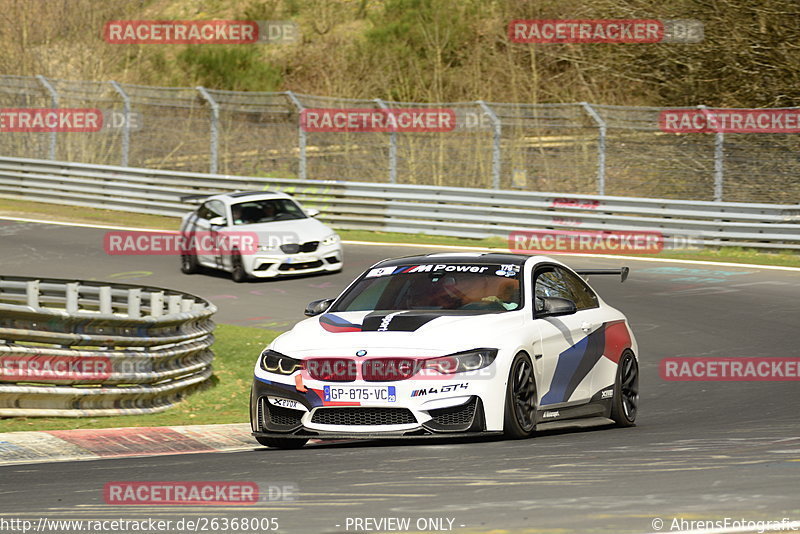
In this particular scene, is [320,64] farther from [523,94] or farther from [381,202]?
[381,202]

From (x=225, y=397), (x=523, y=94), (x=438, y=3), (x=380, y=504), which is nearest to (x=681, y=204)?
(x=225, y=397)

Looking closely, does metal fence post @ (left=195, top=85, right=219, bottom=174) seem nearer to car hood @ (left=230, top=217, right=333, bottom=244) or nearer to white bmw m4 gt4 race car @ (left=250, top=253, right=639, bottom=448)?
car hood @ (left=230, top=217, right=333, bottom=244)

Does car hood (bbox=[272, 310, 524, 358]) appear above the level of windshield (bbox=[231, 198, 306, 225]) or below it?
above

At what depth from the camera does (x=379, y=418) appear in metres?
8.56

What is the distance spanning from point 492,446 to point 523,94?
108ft

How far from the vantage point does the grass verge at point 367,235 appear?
23.3m

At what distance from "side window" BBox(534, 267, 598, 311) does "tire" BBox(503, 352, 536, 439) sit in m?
1.15

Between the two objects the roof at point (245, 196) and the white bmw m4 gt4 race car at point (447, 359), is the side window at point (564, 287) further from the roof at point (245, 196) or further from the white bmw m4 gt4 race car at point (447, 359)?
the roof at point (245, 196)

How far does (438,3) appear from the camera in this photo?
1981 inches

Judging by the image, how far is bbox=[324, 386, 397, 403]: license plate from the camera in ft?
27.9

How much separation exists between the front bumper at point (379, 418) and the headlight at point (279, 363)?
114 mm

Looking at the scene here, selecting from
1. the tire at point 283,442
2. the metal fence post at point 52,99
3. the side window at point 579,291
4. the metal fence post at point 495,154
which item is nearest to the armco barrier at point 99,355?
the tire at point 283,442

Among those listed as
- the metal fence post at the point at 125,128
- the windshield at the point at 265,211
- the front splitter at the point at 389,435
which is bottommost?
the front splitter at the point at 389,435

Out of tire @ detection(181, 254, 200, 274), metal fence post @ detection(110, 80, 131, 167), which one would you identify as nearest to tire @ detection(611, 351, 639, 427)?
tire @ detection(181, 254, 200, 274)
